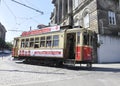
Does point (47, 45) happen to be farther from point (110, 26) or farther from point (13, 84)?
point (110, 26)

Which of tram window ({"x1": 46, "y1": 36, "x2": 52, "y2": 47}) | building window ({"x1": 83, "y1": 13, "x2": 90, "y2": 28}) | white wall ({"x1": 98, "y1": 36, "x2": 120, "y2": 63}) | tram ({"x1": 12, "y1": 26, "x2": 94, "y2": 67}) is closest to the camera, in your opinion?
tram ({"x1": 12, "y1": 26, "x2": 94, "y2": 67})

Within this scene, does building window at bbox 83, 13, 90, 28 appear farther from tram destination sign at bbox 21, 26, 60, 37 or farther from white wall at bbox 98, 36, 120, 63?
tram destination sign at bbox 21, 26, 60, 37

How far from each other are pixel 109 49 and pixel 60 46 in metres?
11.0

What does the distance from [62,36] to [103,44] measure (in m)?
10.1

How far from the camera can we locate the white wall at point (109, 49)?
24.4 metres

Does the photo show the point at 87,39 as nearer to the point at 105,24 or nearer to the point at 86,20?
the point at 105,24

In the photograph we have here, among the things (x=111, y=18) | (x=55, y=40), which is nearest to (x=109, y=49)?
(x=111, y=18)

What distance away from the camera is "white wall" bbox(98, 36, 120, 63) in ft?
80.0

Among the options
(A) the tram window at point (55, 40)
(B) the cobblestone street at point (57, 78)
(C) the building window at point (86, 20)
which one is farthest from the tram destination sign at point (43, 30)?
(C) the building window at point (86, 20)

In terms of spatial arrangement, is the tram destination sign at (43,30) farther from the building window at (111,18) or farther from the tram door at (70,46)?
the building window at (111,18)

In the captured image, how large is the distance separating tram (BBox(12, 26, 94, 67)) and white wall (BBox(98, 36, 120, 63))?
8734 mm

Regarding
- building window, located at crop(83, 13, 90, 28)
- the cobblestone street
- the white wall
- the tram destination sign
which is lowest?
the cobblestone street

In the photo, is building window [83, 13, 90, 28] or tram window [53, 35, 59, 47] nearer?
tram window [53, 35, 59, 47]

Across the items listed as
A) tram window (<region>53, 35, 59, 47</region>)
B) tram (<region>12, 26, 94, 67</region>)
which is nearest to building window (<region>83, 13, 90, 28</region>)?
tram (<region>12, 26, 94, 67</region>)
